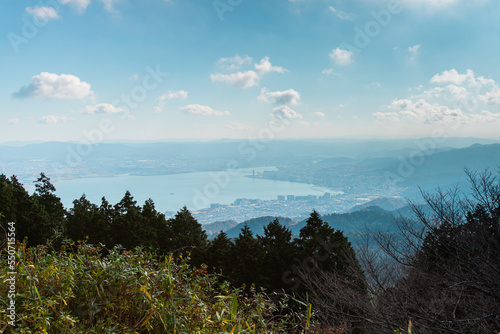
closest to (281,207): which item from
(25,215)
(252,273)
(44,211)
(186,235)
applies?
(186,235)

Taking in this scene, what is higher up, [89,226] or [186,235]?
[89,226]

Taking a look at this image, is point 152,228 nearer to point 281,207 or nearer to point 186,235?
point 186,235

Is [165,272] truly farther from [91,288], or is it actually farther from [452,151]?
→ [452,151]

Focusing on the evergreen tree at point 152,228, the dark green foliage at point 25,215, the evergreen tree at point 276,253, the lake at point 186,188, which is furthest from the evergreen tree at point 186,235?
the lake at point 186,188

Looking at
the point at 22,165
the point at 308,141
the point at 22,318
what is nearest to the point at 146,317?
the point at 22,318

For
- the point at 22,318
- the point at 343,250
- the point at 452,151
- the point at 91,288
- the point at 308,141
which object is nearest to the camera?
the point at 22,318

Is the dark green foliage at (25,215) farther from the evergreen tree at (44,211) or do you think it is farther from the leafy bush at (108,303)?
the leafy bush at (108,303)

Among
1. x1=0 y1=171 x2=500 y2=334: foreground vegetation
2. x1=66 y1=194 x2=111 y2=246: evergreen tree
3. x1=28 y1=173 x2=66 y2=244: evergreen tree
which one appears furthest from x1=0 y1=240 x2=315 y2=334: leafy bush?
x1=28 y1=173 x2=66 y2=244: evergreen tree

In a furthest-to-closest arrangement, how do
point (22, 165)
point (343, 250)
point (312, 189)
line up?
point (312, 189)
point (22, 165)
point (343, 250)
